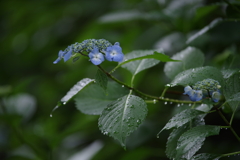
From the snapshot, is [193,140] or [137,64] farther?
[137,64]

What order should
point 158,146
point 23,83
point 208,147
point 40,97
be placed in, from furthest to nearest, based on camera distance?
1. point 40,97
2. point 23,83
3. point 158,146
4. point 208,147

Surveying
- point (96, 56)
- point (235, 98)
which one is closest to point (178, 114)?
point (235, 98)

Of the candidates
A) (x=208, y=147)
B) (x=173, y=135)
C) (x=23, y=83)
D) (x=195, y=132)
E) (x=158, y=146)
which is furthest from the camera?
(x=23, y=83)

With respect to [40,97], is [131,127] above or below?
above

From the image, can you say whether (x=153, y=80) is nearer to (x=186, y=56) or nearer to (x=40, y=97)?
(x=186, y=56)

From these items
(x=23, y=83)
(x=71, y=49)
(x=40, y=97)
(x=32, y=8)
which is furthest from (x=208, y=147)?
(x=32, y=8)

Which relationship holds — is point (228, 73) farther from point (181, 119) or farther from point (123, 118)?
point (123, 118)
